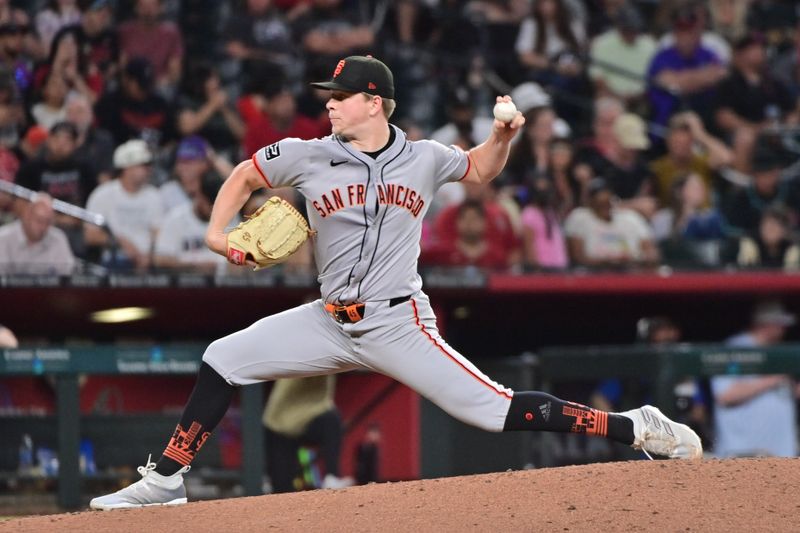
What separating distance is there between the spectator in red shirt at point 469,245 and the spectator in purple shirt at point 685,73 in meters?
3.61

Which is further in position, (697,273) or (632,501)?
(697,273)

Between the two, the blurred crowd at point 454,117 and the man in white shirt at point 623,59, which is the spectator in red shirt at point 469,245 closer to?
the blurred crowd at point 454,117

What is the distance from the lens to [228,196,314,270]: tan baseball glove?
500 centimetres

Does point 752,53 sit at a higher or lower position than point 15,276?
higher

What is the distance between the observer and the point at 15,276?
26.6 feet

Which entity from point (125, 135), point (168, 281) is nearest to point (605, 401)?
point (168, 281)

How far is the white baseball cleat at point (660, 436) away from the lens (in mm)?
5453

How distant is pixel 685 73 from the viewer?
12.6m

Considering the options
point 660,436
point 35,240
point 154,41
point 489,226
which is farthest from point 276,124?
point 660,436

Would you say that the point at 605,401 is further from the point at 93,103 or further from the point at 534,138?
the point at 93,103

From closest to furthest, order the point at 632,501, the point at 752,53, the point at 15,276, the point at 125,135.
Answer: the point at 632,501, the point at 15,276, the point at 125,135, the point at 752,53

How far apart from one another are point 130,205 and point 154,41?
209 centimetres

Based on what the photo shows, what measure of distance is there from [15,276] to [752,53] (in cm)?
715

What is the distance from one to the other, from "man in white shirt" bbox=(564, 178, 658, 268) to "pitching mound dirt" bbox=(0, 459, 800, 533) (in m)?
4.41
